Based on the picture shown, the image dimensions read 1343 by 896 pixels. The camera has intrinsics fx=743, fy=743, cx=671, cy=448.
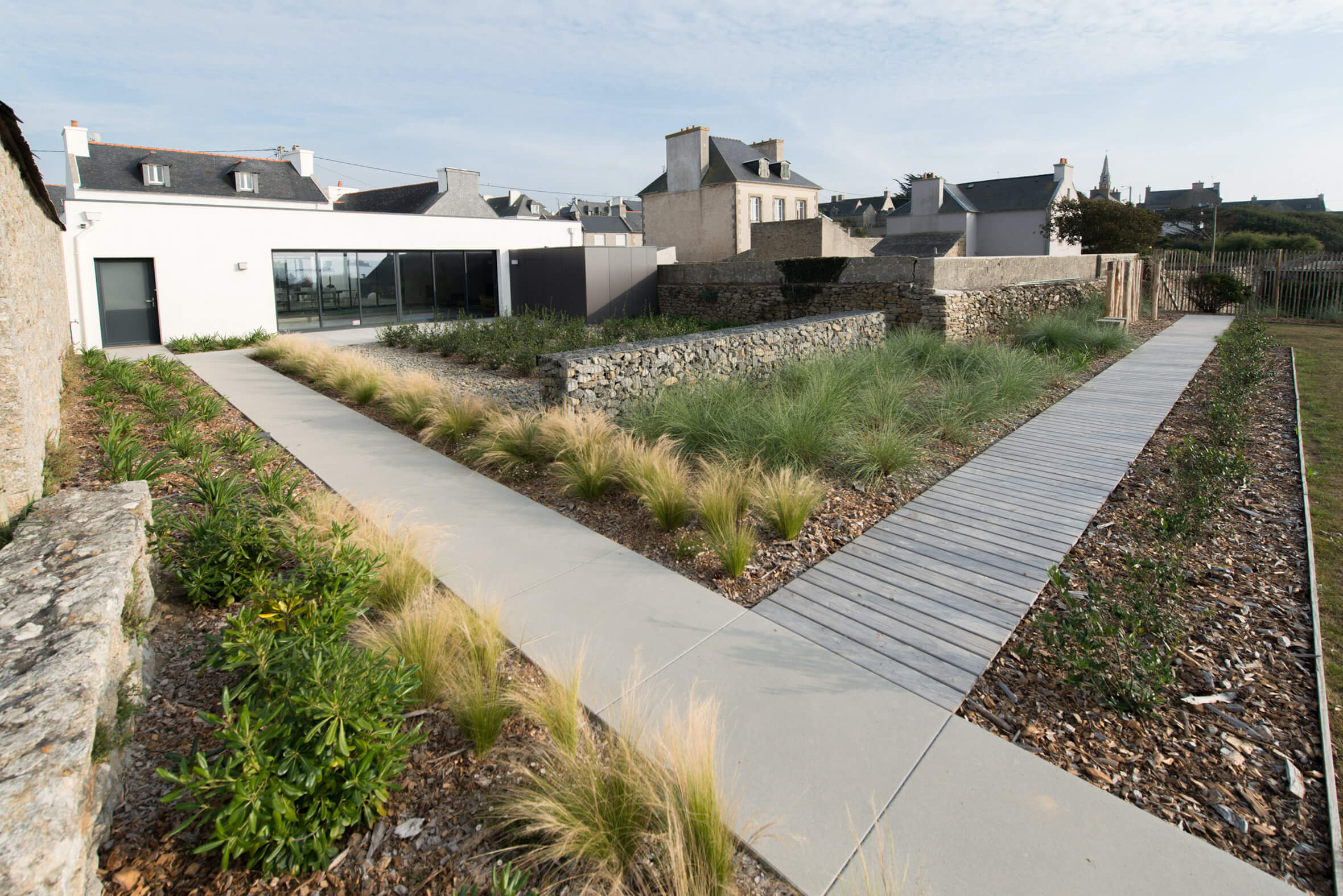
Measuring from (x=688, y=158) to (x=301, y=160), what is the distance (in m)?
15.4

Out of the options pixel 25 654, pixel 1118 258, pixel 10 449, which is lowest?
pixel 25 654

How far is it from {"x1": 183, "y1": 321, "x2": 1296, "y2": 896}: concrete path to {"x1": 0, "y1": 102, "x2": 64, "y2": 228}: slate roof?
467 cm

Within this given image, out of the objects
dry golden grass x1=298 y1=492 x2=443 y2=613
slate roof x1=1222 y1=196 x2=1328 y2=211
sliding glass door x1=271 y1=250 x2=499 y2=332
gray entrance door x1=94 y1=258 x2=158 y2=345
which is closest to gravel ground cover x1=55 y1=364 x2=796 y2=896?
dry golden grass x1=298 y1=492 x2=443 y2=613

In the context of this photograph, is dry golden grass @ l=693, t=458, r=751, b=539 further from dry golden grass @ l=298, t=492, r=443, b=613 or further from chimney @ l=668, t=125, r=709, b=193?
chimney @ l=668, t=125, r=709, b=193

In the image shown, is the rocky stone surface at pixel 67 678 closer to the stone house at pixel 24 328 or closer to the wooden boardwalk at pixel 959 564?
the stone house at pixel 24 328

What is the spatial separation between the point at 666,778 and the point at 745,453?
11.9ft

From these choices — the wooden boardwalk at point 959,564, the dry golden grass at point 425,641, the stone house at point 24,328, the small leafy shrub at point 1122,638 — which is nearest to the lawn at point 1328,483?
the small leafy shrub at point 1122,638

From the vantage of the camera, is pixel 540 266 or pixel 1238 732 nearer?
pixel 1238 732

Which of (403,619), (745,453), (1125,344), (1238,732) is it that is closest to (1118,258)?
(1125,344)

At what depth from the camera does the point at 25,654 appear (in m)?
2.29

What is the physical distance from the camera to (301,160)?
27.5m

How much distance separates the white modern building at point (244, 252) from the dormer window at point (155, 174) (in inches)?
1.3

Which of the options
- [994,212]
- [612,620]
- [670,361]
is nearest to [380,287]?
[670,361]

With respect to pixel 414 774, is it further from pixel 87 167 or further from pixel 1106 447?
pixel 87 167
